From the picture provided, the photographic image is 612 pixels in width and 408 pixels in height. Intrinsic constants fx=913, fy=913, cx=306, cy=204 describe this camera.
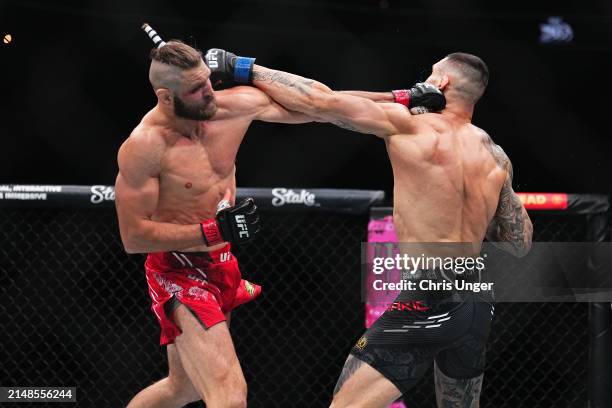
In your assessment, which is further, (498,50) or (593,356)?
(498,50)

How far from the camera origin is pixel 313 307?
4.07 metres

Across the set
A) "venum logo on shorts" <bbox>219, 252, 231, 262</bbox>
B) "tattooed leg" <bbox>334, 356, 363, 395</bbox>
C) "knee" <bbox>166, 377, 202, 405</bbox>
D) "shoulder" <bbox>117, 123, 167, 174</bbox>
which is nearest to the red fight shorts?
"venum logo on shorts" <bbox>219, 252, 231, 262</bbox>

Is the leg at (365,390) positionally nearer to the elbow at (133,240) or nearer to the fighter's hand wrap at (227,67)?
the elbow at (133,240)

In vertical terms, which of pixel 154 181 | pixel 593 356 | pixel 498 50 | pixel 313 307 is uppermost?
pixel 498 50

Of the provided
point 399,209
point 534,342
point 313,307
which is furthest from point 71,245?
point 534,342

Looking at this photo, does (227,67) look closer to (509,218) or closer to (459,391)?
(509,218)

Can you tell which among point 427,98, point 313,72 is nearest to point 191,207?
point 427,98

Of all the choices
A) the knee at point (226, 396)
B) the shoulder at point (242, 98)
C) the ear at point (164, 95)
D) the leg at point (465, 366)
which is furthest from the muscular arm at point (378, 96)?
the knee at point (226, 396)

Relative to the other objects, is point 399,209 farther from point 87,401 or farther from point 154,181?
point 87,401

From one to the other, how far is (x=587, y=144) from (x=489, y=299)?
1.81 meters

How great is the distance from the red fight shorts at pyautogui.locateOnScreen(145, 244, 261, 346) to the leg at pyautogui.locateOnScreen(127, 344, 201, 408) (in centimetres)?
15

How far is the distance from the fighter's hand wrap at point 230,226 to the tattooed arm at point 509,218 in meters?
0.82

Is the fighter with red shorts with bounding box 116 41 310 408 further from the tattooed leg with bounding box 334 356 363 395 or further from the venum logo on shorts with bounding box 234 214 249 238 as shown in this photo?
the tattooed leg with bounding box 334 356 363 395

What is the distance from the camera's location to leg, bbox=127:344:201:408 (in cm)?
312
